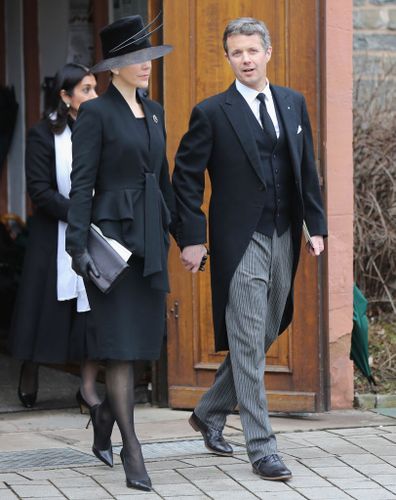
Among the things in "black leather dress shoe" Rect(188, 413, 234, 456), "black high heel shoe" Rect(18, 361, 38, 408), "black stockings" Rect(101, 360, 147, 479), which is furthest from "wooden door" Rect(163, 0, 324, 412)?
"black stockings" Rect(101, 360, 147, 479)

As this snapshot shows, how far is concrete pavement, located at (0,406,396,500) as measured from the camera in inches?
222

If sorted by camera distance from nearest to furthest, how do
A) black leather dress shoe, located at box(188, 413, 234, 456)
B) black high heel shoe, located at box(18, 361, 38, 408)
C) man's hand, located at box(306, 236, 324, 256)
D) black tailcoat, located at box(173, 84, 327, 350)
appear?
black tailcoat, located at box(173, 84, 327, 350) → man's hand, located at box(306, 236, 324, 256) → black leather dress shoe, located at box(188, 413, 234, 456) → black high heel shoe, located at box(18, 361, 38, 408)

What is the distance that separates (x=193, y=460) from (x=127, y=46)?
1.87 metres

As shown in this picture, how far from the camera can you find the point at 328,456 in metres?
6.29

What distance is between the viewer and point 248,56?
5.91m

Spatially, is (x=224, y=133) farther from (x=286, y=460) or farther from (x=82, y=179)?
(x=286, y=460)

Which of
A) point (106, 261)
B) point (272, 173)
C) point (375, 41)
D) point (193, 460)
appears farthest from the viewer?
point (375, 41)

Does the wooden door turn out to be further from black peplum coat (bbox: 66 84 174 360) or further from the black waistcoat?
black peplum coat (bbox: 66 84 174 360)

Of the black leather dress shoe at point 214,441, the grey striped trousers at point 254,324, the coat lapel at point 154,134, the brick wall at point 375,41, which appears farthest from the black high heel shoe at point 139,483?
the brick wall at point 375,41

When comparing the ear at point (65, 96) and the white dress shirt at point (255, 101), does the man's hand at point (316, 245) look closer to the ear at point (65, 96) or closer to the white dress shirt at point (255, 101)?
the white dress shirt at point (255, 101)

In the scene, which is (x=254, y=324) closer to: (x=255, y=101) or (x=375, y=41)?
(x=255, y=101)

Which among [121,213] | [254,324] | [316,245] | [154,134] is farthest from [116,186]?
[316,245]

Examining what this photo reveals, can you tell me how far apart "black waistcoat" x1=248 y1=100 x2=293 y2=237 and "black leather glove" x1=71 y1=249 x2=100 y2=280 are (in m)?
0.77

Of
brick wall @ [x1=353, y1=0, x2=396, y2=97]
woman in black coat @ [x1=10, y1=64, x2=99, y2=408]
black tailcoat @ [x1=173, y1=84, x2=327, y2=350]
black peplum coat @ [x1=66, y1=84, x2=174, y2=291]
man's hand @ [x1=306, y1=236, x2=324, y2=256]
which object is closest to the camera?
black peplum coat @ [x1=66, y1=84, x2=174, y2=291]
